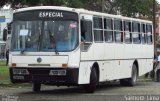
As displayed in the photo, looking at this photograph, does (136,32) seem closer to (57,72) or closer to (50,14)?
(50,14)

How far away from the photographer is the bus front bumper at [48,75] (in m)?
20.0

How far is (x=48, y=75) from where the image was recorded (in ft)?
66.2

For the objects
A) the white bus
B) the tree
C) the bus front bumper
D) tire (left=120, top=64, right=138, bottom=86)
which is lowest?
tire (left=120, top=64, right=138, bottom=86)

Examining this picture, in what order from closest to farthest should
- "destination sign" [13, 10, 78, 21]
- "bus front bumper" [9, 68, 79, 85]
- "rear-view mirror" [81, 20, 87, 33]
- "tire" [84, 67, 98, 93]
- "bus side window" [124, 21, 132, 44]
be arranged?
"bus front bumper" [9, 68, 79, 85] → "destination sign" [13, 10, 78, 21] → "rear-view mirror" [81, 20, 87, 33] → "tire" [84, 67, 98, 93] → "bus side window" [124, 21, 132, 44]

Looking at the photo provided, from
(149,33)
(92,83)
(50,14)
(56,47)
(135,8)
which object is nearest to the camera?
(56,47)

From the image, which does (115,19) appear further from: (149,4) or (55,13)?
(149,4)

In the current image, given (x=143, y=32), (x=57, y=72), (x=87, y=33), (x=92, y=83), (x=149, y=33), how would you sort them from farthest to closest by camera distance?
1. (x=149, y=33)
2. (x=143, y=32)
3. (x=92, y=83)
4. (x=87, y=33)
5. (x=57, y=72)

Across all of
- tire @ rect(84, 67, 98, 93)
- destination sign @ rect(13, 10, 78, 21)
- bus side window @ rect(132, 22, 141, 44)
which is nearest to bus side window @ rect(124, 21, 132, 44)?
bus side window @ rect(132, 22, 141, 44)

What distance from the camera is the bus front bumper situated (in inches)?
788

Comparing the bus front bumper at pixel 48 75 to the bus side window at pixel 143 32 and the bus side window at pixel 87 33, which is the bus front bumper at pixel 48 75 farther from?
the bus side window at pixel 143 32

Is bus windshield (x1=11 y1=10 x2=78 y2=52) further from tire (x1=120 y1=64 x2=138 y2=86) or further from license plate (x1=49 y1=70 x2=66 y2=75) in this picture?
tire (x1=120 y1=64 x2=138 y2=86)

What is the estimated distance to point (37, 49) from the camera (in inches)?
808

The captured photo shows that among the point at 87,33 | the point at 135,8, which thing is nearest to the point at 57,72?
the point at 87,33

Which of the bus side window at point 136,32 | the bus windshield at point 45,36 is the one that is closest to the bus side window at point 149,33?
the bus side window at point 136,32
